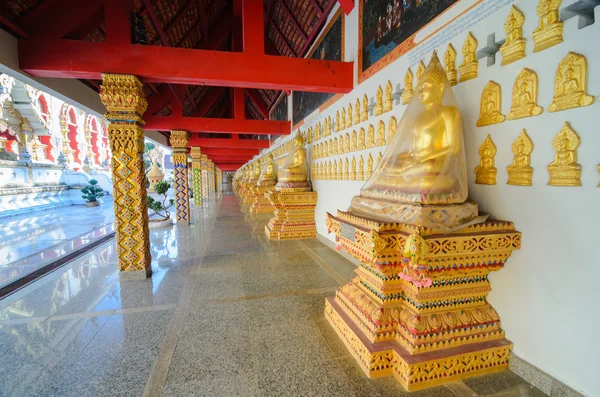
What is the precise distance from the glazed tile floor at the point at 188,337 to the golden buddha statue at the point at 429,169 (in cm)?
108

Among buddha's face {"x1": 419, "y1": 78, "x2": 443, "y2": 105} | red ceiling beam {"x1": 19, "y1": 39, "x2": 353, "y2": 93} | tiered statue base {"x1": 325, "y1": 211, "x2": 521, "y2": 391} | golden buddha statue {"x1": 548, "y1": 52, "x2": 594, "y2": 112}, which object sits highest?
red ceiling beam {"x1": 19, "y1": 39, "x2": 353, "y2": 93}

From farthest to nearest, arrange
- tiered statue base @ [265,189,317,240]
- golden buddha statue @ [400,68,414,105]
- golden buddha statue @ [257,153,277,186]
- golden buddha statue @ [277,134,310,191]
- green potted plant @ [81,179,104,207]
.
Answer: green potted plant @ [81,179,104,207] < golden buddha statue @ [257,153,277,186] < golden buddha statue @ [277,134,310,191] < tiered statue base @ [265,189,317,240] < golden buddha statue @ [400,68,414,105]

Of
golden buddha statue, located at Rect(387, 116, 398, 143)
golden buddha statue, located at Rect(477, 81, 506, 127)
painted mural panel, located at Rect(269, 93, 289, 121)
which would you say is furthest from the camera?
painted mural panel, located at Rect(269, 93, 289, 121)

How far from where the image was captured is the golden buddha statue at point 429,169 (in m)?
1.72

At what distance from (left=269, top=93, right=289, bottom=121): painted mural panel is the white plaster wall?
7.37m

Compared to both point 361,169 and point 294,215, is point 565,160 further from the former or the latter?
point 294,215

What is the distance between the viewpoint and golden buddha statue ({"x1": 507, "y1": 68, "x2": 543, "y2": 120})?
1616mm

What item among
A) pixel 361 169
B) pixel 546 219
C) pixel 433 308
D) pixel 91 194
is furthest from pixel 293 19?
pixel 91 194

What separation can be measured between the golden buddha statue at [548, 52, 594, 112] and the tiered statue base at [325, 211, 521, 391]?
77cm

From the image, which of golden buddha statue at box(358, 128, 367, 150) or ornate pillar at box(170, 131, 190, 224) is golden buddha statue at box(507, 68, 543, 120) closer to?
golden buddha statue at box(358, 128, 367, 150)

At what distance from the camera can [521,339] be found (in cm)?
173

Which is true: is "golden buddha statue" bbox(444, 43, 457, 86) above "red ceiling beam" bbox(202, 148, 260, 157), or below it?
below

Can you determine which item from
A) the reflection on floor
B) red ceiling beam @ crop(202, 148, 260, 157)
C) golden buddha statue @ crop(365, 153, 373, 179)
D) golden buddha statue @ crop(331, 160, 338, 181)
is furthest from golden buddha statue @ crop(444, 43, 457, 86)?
red ceiling beam @ crop(202, 148, 260, 157)

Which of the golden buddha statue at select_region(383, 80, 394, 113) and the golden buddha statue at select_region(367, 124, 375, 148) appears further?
the golden buddha statue at select_region(367, 124, 375, 148)
